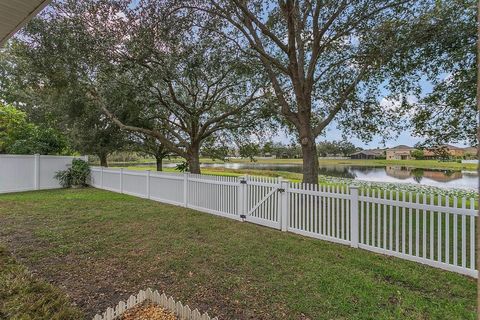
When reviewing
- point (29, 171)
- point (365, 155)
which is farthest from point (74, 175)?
point (365, 155)

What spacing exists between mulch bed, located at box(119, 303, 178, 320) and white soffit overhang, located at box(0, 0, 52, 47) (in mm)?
2896

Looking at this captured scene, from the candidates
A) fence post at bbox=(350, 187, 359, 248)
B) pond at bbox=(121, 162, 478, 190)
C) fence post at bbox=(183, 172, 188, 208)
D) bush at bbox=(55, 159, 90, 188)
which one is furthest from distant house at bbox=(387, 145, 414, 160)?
bush at bbox=(55, 159, 90, 188)

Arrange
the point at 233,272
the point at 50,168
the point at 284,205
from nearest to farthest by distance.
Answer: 1. the point at 233,272
2. the point at 284,205
3. the point at 50,168

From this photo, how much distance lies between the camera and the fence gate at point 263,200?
5.46m

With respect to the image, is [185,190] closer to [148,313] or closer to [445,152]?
[148,313]

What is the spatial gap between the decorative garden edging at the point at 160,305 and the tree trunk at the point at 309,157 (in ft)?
17.5

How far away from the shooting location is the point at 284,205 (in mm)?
5328

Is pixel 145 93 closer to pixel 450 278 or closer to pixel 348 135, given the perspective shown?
pixel 348 135

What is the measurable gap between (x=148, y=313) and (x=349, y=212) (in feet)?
11.8

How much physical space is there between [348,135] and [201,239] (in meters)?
6.50

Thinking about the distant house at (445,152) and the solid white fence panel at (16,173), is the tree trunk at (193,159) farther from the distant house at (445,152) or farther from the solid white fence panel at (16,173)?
the distant house at (445,152)

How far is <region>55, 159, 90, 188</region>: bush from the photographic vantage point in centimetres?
1144

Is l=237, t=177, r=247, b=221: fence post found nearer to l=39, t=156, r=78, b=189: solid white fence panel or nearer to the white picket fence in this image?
the white picket fence

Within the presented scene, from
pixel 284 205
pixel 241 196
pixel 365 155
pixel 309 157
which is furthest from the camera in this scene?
pixel 365 155
